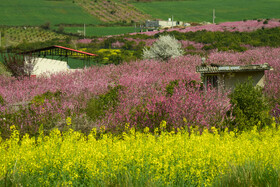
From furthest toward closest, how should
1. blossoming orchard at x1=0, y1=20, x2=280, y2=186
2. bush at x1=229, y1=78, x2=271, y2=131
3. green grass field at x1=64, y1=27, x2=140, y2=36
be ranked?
green grass field at x1=64, y1=27, x2=140, y2=36
bush at x1=229, y1=78, x2=271, y2=131
blossoming orchard at x1=0, y1=20, x2=280, y2=186

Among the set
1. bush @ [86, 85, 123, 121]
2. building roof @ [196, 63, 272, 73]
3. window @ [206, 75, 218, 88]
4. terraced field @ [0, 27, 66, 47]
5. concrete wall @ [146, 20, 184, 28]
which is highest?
concrete wall @ [146, 20, 184, 28]

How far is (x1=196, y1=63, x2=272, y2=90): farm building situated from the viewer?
1570 centimetres

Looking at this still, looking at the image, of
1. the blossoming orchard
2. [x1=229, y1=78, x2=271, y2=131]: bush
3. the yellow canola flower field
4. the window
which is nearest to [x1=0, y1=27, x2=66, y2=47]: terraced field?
the blossoming orchard

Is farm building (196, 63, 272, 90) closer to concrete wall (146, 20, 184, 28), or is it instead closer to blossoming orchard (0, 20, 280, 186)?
blossoming orchard (0, 20, 280, 186)

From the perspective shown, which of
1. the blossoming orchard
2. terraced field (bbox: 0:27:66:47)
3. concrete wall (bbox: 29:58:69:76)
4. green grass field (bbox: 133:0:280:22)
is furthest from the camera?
green grass field (bbox: 133:0:280:22)

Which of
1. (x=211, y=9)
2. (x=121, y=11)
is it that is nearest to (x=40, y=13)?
(x=121, y=11)

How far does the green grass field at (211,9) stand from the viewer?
315ft

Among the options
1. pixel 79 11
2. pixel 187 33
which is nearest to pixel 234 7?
pixel 79 11

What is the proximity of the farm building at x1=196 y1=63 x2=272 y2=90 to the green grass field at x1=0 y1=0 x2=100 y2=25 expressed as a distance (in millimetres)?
78095

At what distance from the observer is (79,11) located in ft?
345

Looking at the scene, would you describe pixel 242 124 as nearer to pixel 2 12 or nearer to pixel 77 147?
pixel 77 147

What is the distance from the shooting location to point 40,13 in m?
98.0

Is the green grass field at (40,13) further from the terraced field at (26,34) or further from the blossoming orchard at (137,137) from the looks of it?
the blossoming orchard at (137,137)

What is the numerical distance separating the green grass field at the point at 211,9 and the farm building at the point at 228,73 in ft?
261
